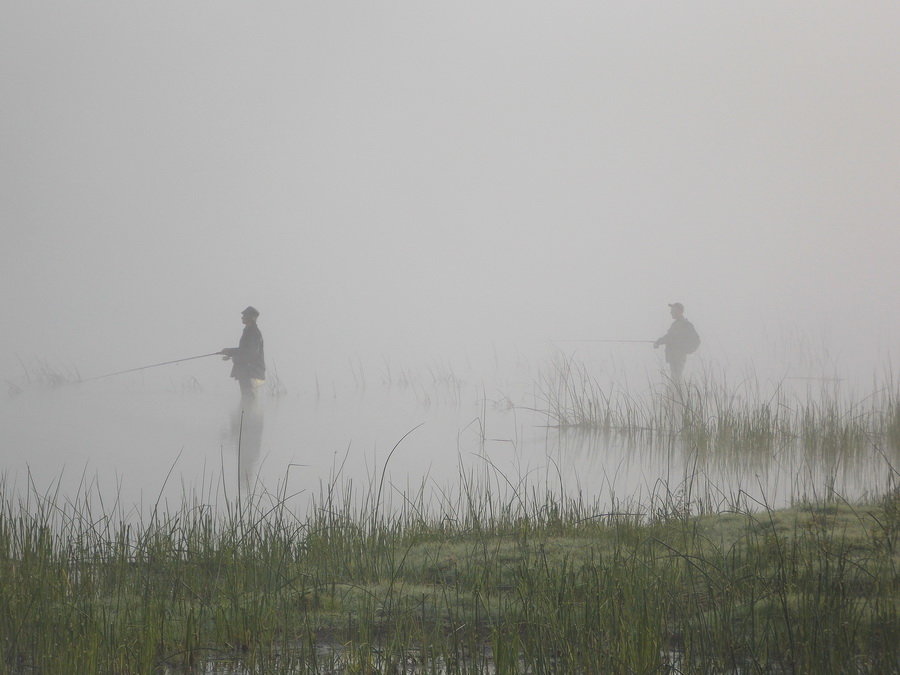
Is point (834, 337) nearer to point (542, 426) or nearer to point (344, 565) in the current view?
point (542, 426)

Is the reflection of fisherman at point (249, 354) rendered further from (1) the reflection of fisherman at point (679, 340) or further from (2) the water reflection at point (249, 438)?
(1) the reflection of fisherman at point (679, 340)

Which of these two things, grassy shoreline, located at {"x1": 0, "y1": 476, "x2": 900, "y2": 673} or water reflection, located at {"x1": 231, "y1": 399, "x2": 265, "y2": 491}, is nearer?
grassy shoreline, located at {"x1": 0, "y1": 476, "x2": 900, "y2": 673}

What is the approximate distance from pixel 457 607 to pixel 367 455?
276 inches

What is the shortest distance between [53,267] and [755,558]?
50168mm

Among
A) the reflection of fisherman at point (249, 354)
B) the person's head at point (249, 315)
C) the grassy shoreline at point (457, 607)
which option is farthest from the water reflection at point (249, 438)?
the grassy shoreline at point (457, 607)

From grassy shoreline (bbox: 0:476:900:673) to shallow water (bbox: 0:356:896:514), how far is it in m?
0.30

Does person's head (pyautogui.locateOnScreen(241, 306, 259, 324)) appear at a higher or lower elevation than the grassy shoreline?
higher

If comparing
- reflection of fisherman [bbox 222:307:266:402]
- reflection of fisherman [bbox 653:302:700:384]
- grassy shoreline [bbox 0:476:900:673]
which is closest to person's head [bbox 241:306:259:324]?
reflection of fisherman [bbox 222:307:266:402]

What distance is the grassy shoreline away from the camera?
8.16 feet

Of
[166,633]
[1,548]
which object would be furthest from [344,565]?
[1,548]

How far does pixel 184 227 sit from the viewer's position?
5594 centimetres

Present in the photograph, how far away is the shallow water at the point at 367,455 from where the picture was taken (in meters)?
5.96

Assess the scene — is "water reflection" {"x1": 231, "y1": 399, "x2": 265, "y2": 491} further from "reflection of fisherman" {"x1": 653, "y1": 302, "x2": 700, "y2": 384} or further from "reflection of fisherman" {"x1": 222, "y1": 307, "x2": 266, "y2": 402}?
"reflection of fisherman" {"x1": 653, "y1": 302, "x2": 700, "y2": 384}

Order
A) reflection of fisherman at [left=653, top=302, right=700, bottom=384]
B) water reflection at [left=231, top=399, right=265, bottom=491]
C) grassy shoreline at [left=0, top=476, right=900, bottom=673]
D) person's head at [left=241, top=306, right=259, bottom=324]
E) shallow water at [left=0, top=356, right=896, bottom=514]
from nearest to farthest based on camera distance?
grassy shoreline at [left=0, top=476, right=900, bottom=673] → shallow water at [left=0, top=356, right=896, bottom=514] → water reflection at [left=231, top=399, right=265, bottom=491] → person's head at [left=241, top=306, right=259, bottom=324] → reflection of fisherman at [left=653, top=302, right=700, bottom=384]
